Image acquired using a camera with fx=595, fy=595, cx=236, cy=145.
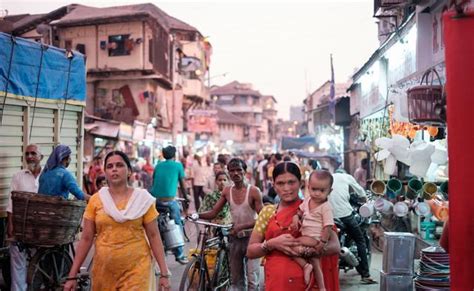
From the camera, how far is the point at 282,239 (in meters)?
4.02

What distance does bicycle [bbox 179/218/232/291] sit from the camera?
268 inches

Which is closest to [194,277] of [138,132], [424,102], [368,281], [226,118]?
[424,102]

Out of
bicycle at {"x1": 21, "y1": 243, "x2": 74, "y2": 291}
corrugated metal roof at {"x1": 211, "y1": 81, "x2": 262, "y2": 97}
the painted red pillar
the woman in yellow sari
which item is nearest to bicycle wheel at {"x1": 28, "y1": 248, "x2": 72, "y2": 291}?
bicycle at {"x1": 21, "y1": 243, "x2": 74, "y2": 291}

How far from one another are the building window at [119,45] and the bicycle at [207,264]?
28013 millimetres

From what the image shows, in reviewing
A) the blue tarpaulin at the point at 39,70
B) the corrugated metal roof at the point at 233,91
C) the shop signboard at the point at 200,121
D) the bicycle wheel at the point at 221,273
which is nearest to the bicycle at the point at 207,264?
the bicycle wheel at the point at 221,273

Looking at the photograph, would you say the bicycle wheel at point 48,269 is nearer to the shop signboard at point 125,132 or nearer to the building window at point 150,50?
the shop signboard at point 125,132

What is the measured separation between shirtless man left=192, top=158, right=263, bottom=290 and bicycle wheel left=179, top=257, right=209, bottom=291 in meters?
0.46

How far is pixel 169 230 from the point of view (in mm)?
9477

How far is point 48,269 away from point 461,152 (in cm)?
608

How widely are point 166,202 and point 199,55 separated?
3988cm

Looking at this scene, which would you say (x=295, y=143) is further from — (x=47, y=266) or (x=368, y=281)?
(x=47, y=266)

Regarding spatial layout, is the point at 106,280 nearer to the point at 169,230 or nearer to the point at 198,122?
the point at 169,230

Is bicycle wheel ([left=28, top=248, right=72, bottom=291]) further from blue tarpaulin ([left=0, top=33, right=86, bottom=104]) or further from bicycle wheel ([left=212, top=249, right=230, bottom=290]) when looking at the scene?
blue tarpaulin ([left=0, top=33, right=86, bottom=104])

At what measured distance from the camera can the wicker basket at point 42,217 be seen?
655 centimetres
